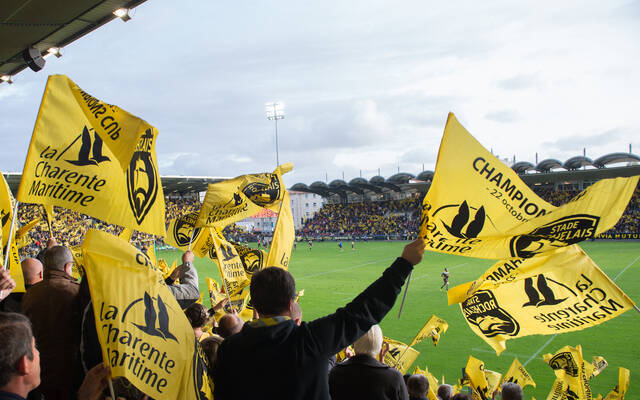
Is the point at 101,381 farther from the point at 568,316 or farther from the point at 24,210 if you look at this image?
the point at 24,210

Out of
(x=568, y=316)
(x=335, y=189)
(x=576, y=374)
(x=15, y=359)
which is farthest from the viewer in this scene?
(x=335, y=189)

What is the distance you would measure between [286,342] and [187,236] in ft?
20.4

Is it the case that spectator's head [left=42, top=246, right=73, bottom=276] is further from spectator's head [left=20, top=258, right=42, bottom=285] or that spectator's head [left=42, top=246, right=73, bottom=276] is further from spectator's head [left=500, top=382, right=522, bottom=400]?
spectator's head [left=500, top=382, right=522, bottom=400]

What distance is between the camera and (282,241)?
5594 millimetres

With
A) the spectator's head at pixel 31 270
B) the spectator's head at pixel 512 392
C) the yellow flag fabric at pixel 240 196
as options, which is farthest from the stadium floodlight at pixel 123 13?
the spectator's head at pixel 512 392

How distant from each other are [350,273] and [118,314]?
25.1 meters

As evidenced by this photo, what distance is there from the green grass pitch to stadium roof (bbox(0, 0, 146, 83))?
32.0 ft

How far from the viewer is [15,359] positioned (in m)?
1.92

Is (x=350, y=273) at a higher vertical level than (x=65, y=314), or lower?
lower

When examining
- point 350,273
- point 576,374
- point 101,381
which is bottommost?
point 350,273

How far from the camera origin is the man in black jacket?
229 centimetres

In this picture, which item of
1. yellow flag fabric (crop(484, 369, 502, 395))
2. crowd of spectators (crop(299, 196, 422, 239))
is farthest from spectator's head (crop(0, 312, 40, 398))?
crowd of spectators (crop(299, 196, 422, 239))

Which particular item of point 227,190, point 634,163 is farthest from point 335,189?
point 227,190

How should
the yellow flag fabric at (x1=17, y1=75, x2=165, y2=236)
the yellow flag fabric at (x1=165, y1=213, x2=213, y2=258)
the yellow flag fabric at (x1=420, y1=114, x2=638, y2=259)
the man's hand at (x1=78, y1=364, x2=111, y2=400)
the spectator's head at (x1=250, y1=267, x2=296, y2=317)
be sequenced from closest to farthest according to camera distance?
the spectator's head at (x1=250, y1=267, x2=296, y2=317)
the man's hand at (x1=78, y1=364, x2=111, y2=400)
the yellow flag fabric at (x1=420, y1=114, x2=638, y2=259)
the yellow flag fabric at (x1=17, y1=75, x2=165, y2=236)
the yellow flag fabric at (x1=165, y1=213, x2=213, y2=258)
